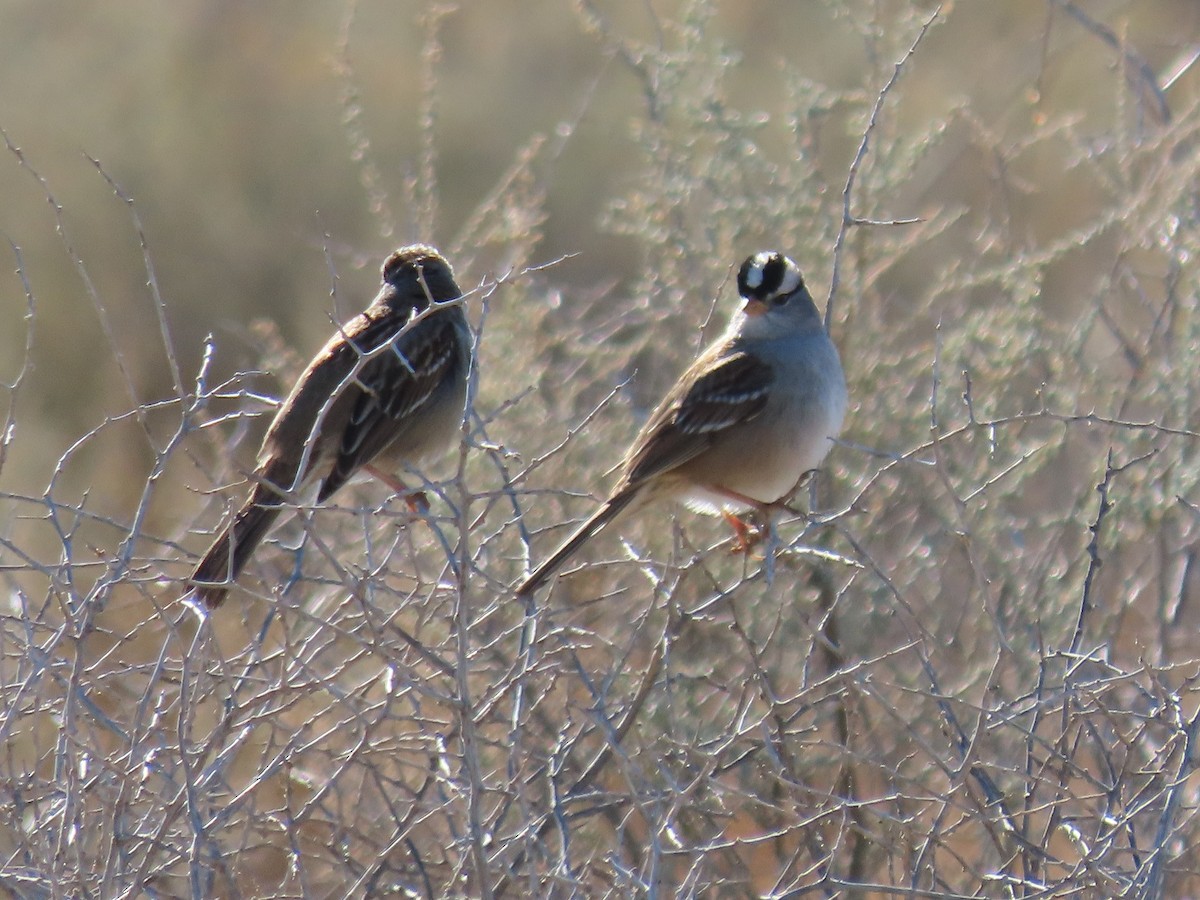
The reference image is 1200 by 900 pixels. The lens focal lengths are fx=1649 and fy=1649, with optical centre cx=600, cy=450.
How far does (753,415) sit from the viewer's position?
18.8 ft

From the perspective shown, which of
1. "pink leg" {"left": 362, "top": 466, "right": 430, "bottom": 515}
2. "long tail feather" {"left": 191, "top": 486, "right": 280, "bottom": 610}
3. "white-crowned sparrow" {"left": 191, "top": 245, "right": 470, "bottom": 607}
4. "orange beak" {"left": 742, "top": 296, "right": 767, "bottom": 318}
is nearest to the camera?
"long tail feather" {"left": 191, "top": 486, "right": 280, "bottom": 610}

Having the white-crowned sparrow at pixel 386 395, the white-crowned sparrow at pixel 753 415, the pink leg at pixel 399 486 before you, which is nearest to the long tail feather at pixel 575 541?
the white-crowned sparrow at pixel 753 415

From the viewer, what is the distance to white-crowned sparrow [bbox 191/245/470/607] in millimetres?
6176

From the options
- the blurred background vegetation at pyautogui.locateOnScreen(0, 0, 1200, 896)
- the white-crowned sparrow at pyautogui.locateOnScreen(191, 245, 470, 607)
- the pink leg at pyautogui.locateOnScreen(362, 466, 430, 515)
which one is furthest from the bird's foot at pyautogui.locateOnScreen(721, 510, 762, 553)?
the pink leg at pyautogui.locateOnScreen(362, 466, 430, 515)

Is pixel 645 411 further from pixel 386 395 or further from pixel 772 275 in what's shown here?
pixel 772 275

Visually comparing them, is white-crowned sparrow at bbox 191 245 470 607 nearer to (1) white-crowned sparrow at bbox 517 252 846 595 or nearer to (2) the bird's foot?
(1) white-crowned sparrow at bbox 517 252 846 595

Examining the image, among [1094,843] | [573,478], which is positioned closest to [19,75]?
[573,478]

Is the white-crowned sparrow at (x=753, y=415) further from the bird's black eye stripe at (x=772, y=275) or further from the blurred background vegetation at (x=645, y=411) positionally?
the blurred background vegetation at (x=645, y=411)

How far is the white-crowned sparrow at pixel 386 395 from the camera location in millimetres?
6176

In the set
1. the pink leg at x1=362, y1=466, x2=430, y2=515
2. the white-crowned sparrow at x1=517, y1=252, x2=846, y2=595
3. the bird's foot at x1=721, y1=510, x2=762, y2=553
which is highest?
the pink leg at x1=362, y1=466, x2=430, y2=515

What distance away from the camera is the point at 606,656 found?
6750mm

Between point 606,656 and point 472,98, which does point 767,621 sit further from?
point 472,98

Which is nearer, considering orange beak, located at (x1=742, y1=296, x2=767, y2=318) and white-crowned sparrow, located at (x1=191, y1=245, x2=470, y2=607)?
orange beak, located at (x1=742, y1=296, x2=767, y2=318)

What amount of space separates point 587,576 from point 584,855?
4.41 ft
